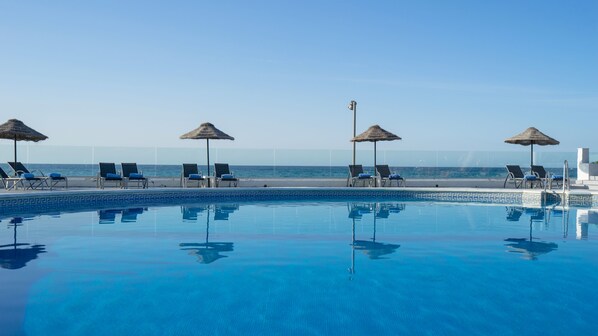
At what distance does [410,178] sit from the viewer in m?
14.3

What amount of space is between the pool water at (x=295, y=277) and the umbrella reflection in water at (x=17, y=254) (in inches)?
0.7

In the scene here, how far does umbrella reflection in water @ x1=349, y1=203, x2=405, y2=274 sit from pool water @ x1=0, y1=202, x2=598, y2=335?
35mm

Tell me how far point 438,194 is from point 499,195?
52.9 inches

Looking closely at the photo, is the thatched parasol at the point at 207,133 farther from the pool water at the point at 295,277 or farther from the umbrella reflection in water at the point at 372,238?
the pool water at the point at 295,277

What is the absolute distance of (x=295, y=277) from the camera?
3934 millimetres

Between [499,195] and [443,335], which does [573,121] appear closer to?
[499,195]

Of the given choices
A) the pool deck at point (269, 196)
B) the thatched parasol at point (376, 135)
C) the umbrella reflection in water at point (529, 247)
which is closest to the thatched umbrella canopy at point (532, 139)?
the pool deck at point (269, 196)

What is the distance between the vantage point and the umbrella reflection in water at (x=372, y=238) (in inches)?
193

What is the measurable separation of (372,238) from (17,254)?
3805mm

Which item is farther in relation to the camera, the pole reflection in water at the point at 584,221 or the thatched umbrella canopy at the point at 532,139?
the thatched umbrella canopy at the point at 532,139

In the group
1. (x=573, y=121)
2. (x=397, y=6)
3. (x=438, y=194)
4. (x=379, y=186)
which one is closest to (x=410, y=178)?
(x=379, y=186)

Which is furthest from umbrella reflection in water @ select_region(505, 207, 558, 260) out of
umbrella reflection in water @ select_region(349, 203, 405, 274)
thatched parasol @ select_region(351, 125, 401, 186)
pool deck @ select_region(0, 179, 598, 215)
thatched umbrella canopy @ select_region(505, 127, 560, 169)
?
thatched umbrella canopy @ select_region(505, 127, 560, 169)

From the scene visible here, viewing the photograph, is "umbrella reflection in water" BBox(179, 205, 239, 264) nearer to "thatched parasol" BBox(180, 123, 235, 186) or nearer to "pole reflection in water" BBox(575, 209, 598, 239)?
"pole reflection in water" BBox(575, 209, 598, 239)

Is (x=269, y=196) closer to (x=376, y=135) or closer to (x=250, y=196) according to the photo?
(x=250, y=196)
